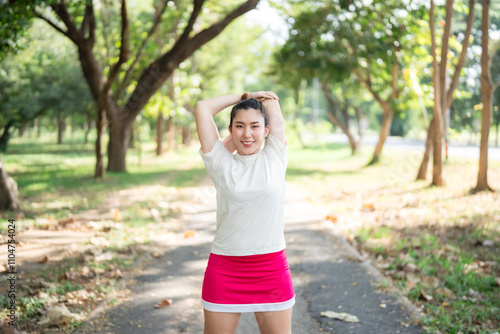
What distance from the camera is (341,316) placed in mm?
4672

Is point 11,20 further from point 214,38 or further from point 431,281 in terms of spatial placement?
point 214,38

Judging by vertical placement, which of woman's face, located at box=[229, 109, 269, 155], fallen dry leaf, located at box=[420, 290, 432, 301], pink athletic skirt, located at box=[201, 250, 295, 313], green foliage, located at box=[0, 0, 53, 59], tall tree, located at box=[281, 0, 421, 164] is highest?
tall tree, located at box=[281, 0, 421, 164]

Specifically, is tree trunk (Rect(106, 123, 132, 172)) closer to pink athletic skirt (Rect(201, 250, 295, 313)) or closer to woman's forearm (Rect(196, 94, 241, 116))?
woman's forearm (Rect(196, 94, 241, 116))

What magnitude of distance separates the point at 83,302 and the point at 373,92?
714 inches

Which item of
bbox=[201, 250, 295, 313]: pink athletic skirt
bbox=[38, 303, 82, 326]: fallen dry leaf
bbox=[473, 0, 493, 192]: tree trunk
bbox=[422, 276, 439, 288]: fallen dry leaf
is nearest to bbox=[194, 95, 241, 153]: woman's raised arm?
bbox=[201, 250, 295, 313]: pink athletic skirt

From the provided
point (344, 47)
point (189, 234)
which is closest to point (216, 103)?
point (189, 234)

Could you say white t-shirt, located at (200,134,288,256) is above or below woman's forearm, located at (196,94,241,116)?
below

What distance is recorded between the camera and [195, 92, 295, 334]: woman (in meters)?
2.74

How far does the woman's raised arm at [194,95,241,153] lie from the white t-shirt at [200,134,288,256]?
13 centimetres

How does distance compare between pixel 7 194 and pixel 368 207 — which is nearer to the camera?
pixel 7 194

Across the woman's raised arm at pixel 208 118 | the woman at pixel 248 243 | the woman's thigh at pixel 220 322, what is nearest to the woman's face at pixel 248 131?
the woman at pixel 248 243

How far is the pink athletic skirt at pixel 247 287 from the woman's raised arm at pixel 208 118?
0.71 m

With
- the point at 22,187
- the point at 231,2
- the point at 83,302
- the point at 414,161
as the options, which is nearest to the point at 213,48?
the point at 231,2

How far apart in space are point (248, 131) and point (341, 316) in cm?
265
